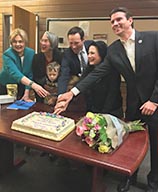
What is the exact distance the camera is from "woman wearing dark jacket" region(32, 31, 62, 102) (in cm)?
235

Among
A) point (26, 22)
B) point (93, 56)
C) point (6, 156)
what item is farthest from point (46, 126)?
point (26, 22)

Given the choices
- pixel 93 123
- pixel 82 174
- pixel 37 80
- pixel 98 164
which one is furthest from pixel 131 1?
pixel 98 164

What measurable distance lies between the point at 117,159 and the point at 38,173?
1.41 metres

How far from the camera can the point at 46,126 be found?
158cm

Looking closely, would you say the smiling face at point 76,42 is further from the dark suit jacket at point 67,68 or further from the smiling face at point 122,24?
the smiling face at point 122,24

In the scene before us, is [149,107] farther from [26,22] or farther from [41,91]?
[26,22]

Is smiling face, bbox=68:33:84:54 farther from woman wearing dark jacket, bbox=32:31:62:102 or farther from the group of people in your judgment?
woman wearing dark jacket, bbox=32:31:62:102

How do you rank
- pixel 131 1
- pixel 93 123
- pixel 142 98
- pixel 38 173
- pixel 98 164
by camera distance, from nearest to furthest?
pixel 98 164, pixel 93 123, pixel 142 98, pixel 38 173, pixel 131 1

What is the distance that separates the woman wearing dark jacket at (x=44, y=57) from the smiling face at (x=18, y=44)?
17 centimetres

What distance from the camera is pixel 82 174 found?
8.07 ft

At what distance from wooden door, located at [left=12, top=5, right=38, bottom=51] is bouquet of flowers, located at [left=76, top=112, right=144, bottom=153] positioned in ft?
10.0

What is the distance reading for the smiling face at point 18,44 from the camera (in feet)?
8.07

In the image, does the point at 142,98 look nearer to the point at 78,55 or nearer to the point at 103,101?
the point at 103,101

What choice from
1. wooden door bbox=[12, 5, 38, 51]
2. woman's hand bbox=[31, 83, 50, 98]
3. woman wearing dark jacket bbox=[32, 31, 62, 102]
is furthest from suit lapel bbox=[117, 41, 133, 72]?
wooden door bbox=[12, 5, 38, 51]
